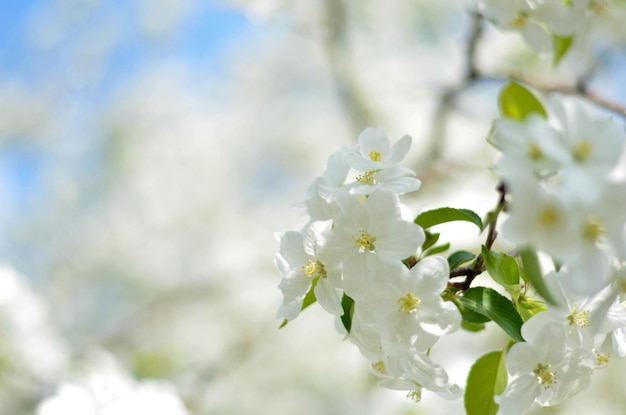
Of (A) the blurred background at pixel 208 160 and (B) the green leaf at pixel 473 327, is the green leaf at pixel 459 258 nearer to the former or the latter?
(B) the green leaf at pixel 473 327

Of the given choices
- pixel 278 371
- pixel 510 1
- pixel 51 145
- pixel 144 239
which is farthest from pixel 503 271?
pixel 51 145

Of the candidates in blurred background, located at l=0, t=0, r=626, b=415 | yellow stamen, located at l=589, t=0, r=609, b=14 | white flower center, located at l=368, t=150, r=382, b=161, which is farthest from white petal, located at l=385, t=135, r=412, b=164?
blurred background, located at l=0, t=0, r=626, b=415

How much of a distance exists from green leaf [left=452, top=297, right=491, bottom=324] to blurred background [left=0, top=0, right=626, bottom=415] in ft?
7.70

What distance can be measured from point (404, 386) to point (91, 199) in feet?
18.9

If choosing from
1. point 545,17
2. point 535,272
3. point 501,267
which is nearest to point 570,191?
point 535,272

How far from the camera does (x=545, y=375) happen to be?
74 cm

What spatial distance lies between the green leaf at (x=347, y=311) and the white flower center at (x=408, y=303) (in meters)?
0.08

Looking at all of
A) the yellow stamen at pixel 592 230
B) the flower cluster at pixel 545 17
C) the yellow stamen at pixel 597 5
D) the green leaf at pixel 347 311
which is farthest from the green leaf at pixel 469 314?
the yellow stamen at pixel 597 5

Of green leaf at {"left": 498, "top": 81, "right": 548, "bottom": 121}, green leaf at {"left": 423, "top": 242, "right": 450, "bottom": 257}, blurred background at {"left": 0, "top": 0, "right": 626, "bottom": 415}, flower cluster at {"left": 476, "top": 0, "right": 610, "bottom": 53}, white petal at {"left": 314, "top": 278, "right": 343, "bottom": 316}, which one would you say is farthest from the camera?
blurred background at {"left": 0, "top": 0, "right": 626, "bottom": 415}

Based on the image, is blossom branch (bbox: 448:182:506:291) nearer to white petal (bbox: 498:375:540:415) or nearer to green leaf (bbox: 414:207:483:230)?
green leaf (bbox: 414:207:483:230)

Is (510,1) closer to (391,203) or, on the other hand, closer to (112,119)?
(391,203)

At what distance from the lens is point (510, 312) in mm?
723

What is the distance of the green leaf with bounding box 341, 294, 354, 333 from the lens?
0.77 metres

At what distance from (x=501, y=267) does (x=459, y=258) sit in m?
0.07
